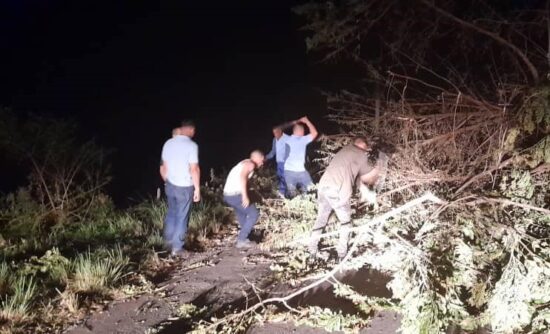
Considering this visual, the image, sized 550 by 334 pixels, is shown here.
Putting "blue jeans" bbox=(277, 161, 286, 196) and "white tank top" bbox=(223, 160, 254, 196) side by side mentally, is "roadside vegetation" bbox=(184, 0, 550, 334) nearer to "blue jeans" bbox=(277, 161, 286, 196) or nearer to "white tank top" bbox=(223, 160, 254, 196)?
"white tank top" bbox=(223, 160, 254, 196)

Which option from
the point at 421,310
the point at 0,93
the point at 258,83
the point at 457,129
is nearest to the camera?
the point at 421,310

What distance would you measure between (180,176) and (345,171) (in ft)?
6.64

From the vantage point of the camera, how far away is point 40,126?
800 centimetres

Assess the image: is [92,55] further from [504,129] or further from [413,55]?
[504,129]

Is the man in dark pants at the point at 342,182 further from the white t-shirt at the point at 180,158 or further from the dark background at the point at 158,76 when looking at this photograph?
the dark background at the point at 158,76

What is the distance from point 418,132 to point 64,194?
5605 millimetres

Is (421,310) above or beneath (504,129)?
beneath

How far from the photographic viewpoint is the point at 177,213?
20.2 feet

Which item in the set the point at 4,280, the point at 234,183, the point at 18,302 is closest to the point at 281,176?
the point at 234,183

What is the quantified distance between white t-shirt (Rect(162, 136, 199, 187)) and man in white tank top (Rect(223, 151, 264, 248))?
57 centimetres

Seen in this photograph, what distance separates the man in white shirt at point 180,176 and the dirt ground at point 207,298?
415 millimetres

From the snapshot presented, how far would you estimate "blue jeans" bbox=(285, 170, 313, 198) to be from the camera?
8219mm

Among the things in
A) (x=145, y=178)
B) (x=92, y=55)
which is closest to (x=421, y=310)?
(x=145, y=178)

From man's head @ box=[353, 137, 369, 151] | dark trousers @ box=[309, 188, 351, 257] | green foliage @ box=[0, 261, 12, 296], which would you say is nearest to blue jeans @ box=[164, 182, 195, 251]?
dark trousers @ box=[309, 188, 351, 257]
